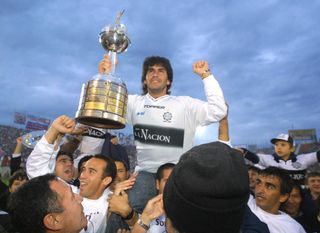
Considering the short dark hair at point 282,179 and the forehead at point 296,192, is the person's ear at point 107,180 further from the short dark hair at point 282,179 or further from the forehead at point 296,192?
the forehead at point 296,192

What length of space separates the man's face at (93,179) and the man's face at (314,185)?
405 centimetres

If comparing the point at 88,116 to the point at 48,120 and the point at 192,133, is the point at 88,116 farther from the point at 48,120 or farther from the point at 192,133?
the point at 48,120

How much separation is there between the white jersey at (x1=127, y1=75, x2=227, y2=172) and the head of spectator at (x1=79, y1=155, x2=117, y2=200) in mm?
465

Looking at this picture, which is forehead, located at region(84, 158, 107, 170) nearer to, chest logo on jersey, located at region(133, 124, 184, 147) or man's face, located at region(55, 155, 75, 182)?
chest logo on jersey, located at region(133, 124, 184, 147)

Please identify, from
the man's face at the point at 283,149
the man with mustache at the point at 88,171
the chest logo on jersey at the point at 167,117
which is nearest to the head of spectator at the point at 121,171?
the man with mustache at the point at 88,171

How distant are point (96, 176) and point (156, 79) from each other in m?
1.40

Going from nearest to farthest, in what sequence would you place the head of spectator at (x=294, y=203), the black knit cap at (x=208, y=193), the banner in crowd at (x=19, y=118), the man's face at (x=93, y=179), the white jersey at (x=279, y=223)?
1. the black knit cap at (x=208, y=193)
2. the white jersey at (x=279, y=223)
3. the man's face at (x=93, y=179)
4. the head of spectator at (x=294, y=203)
5. the banner in crowd at (x=19, y=118)

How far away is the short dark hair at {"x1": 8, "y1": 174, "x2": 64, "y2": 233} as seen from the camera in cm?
214

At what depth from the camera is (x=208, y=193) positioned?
4.00ft

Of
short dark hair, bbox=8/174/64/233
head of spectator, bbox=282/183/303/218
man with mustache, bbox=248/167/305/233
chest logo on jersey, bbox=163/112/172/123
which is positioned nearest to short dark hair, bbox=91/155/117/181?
chest logo on jersey, bbox=163/112/172/123

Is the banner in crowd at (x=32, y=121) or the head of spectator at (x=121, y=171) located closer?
the head of spectator at (x=121, y=171)

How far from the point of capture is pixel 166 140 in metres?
3.53

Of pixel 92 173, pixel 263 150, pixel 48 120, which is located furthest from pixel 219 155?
pixel 263 150

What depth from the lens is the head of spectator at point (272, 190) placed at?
3744 mm
